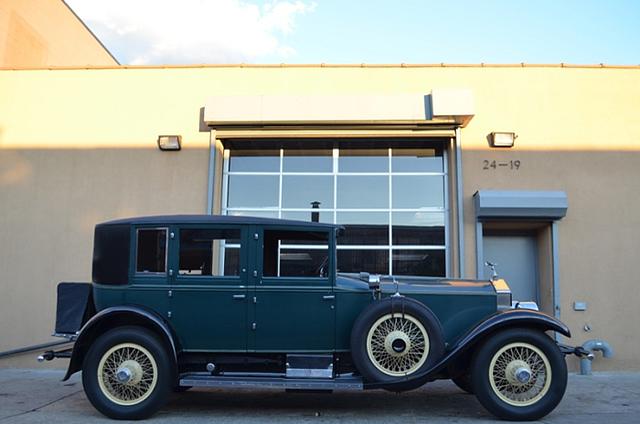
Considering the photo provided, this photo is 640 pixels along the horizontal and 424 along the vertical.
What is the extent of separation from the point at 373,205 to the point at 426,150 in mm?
1422

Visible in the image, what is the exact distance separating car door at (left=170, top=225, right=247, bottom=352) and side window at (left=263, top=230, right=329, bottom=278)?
0.94 ft

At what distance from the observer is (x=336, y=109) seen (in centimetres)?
961

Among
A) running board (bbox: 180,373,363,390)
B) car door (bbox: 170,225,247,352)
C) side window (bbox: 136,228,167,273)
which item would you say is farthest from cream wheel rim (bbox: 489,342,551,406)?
side window (bbox: 136,228,167,273)

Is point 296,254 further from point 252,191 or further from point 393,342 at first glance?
point 252,191

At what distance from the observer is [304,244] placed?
6406mm

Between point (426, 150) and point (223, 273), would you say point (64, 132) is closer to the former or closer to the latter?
point (223, 273)

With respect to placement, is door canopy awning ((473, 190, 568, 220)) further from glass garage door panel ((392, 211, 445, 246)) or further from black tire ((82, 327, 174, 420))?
black tire ((82, 327, 174, 420))

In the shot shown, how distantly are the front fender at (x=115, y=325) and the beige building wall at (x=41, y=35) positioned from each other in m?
7.02

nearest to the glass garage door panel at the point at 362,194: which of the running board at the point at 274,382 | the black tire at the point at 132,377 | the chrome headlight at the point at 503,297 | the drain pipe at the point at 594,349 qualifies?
the drain pipe at the point at 594,349

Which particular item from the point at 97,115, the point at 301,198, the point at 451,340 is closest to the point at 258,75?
the point at 301,198

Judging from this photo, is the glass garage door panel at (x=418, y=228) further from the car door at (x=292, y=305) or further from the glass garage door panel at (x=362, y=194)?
the car door at (x=292, y=305)

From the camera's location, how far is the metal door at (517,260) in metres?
9.76

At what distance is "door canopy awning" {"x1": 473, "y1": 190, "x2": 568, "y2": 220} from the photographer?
357 inches

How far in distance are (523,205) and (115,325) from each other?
20.9 ft
